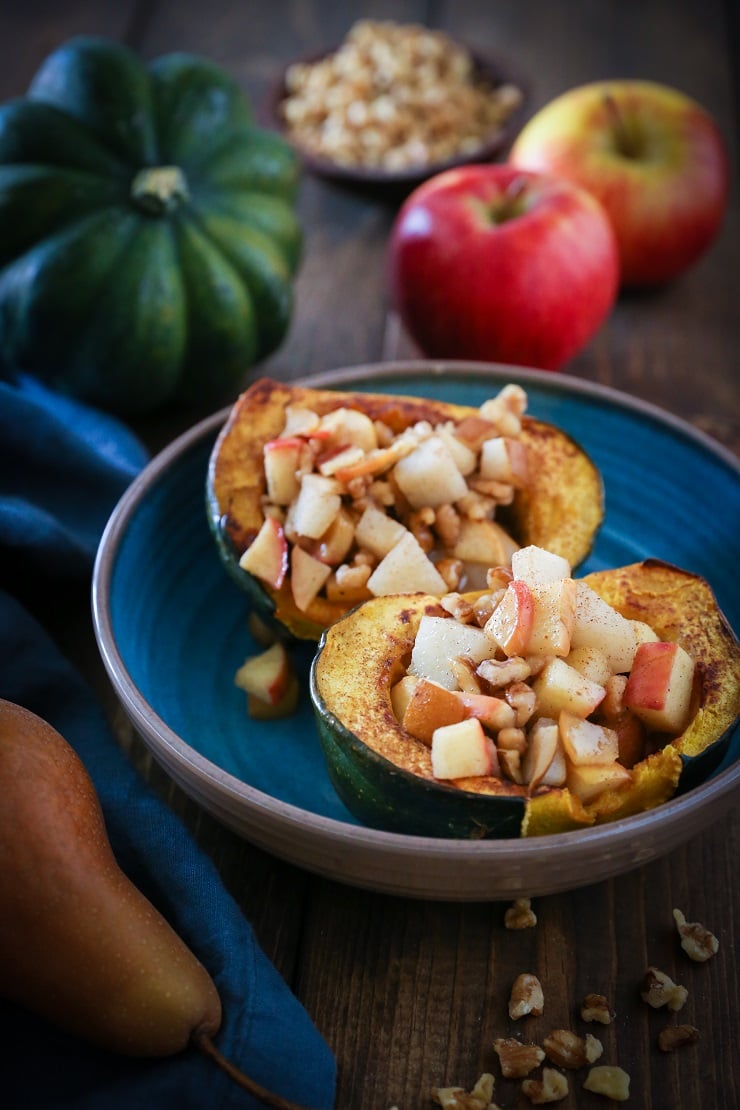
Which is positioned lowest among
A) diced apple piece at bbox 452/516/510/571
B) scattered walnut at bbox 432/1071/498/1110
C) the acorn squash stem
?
scattered walnut at bbox 432/1071/498/1110

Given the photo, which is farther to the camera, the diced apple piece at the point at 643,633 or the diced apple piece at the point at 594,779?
the diced apple piece at the point at 643,633

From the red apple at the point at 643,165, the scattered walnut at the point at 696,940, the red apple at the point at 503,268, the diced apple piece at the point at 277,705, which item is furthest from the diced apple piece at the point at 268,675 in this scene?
the red apple at the point at 643,165

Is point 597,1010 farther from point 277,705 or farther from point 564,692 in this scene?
point 277,705

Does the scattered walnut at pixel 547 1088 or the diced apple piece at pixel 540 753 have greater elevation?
the diced apple piece at pixel 540 753

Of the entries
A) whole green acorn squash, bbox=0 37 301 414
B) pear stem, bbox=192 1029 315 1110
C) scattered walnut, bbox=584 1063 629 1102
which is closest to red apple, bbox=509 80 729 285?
whole green acorn squash, bbox=0 37 301 414

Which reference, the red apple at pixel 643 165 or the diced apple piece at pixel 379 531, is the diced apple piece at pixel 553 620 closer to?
the diced apple piece at pixel 379 531

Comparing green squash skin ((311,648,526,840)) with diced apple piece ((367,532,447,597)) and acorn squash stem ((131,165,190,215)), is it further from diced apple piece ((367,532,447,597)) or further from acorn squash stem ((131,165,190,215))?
acorn squash stem ((131,165,190,215))
